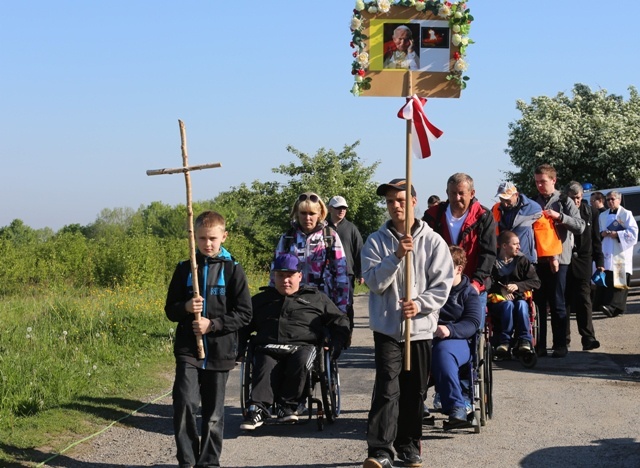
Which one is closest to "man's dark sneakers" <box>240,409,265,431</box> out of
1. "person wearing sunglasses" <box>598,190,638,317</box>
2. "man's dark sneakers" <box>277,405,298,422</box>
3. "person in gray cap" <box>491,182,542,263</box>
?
"man's dark sneakers" <box>277,405,298,422</box>

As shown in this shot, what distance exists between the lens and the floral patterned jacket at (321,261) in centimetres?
983

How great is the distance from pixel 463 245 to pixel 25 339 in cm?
567

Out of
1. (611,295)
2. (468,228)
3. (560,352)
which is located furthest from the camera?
(611,295)

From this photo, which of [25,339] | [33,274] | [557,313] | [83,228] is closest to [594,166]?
[33,274]

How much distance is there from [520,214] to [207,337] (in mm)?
6108

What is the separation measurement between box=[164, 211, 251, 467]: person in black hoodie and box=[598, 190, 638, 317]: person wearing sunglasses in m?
10.1

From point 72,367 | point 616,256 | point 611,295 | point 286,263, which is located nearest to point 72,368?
point 72,367

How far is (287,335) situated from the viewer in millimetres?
8820

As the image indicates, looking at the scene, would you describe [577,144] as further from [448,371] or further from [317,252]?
[448,371]

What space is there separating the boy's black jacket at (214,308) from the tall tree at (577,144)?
103 feet

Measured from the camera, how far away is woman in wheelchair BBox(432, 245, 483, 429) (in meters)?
7.99

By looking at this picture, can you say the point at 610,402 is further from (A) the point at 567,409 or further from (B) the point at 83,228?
(B) the point at 83,228

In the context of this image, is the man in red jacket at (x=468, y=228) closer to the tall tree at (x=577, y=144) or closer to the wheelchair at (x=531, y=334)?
the wheelchair at (x=531, y=334)

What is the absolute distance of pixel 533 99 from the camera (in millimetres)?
40469
